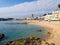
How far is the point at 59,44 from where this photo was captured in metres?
12.7

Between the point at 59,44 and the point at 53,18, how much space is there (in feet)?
161

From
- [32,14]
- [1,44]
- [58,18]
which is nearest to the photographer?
[1,44]

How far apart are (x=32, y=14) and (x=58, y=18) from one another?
55.8 meters

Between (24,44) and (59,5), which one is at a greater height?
(59,5)

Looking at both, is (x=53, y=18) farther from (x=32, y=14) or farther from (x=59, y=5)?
(x=32, y=14)

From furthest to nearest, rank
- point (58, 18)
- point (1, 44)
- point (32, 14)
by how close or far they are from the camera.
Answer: point (32, 14)
point (58, 18)
point (1, 44)

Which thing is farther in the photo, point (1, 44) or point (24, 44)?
point (1, 44)

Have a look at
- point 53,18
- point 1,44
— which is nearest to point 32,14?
point 53,18

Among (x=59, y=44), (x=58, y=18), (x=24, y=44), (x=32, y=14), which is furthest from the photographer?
(x=32, y=14)

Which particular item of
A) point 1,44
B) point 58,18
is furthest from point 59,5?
point 1,44

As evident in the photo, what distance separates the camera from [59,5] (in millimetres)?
61281

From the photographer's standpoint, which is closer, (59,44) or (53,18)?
(59,44)

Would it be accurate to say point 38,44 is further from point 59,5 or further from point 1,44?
point 59,5

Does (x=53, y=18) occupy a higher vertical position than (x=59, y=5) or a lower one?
lower
